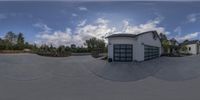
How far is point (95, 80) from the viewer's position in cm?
234

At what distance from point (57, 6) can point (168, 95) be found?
2.11m

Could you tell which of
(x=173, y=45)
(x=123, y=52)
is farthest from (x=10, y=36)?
(x=173, y=45)

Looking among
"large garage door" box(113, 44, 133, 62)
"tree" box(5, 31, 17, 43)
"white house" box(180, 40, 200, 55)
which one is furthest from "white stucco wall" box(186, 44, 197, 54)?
"tree" box(5, 31, 17, 43)

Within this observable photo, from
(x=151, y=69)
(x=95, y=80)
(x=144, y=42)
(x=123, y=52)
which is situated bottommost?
(x=95, y=80)

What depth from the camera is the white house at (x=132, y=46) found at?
5.72ft

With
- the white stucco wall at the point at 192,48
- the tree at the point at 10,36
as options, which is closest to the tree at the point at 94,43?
the tree at the point at 10,36

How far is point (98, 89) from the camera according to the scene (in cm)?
245

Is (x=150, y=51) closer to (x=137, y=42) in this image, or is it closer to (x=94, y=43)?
(x=137, y=42)

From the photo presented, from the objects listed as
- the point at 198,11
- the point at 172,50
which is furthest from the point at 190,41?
the point at 198,11

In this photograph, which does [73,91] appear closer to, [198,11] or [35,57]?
[35,57]

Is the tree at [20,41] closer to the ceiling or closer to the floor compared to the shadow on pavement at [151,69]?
closer to the ceiling

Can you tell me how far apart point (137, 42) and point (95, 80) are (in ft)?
2.98

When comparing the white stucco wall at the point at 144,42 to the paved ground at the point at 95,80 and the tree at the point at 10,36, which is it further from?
the tree at the point at 10,36

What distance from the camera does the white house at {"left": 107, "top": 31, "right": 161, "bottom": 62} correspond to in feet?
5.72
